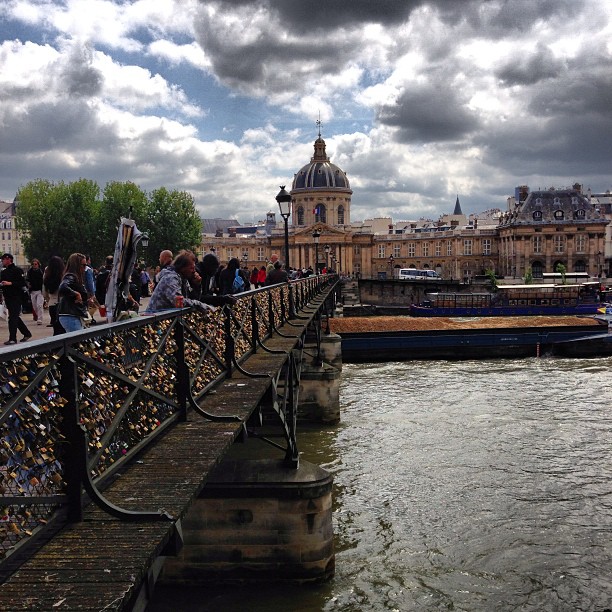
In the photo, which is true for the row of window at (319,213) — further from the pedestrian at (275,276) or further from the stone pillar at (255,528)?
the stone pillar at (255,528)

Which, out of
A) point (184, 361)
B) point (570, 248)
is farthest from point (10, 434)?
point (570, 248)

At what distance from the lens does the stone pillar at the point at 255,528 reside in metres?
10.1

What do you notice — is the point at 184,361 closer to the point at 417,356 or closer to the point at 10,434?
the point at 10,434

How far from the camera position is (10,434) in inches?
132

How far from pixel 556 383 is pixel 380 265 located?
10178 centimetres

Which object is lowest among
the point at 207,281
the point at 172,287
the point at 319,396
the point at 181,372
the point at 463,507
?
the point at 463,507

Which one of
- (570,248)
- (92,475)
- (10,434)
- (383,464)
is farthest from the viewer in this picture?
(570,248)

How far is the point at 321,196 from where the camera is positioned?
130 m

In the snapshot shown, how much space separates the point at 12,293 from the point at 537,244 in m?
104

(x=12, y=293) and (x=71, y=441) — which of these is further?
(x=12, y=293)

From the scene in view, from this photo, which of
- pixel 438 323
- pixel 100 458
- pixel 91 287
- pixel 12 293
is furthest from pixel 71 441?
pixel 438 323

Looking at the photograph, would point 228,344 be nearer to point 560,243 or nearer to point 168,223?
point 168,223

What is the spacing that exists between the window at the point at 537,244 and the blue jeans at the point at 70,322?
107 meters

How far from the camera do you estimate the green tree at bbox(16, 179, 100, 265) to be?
61.0m
